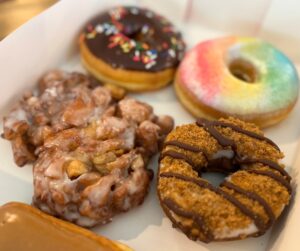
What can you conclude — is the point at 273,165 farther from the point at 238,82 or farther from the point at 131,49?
the point at 131,49

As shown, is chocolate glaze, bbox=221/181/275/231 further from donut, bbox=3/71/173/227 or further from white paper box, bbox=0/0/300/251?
donut, bbox=3/71/173/227

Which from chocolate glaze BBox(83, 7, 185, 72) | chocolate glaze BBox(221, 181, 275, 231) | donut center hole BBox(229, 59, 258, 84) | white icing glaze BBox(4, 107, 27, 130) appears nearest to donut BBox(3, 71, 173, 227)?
white icing glaze BBox(4, 107, 27, 130)

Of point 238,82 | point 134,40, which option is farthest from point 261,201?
point 134,40

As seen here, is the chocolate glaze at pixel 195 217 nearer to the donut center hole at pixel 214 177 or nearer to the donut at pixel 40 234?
the donut at pixel 40 234

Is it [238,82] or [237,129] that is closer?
[237,129]

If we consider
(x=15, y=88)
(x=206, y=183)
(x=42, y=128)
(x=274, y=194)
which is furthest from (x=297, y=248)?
(x=15, y=88)

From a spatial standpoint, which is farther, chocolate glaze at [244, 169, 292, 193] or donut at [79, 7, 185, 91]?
donut at [79, 7, 185, 91]
